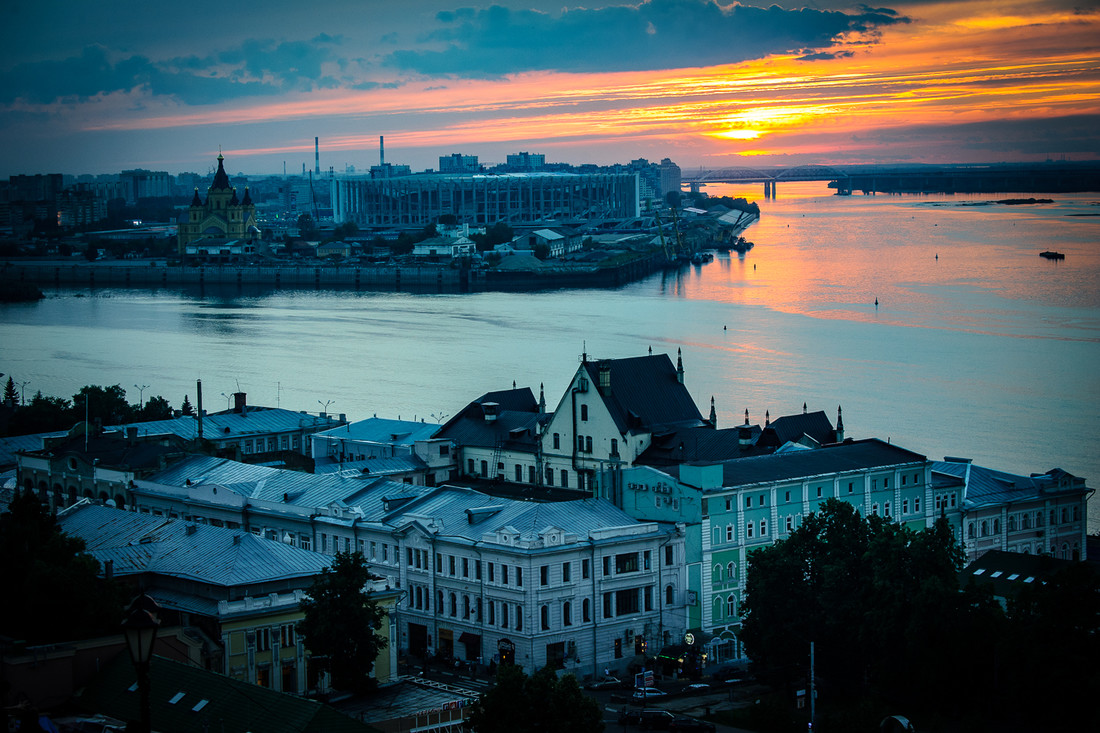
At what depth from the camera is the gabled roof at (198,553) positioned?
1566cm

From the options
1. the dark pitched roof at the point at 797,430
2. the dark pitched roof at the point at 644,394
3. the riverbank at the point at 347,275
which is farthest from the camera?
the riverbank at the point at 347,275

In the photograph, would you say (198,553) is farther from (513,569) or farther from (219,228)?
(219,228)

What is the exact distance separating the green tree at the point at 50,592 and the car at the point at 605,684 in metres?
5.19

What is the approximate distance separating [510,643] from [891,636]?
430cm

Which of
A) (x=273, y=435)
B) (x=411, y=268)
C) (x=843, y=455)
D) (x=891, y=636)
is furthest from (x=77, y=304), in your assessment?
(x=891, y=636)

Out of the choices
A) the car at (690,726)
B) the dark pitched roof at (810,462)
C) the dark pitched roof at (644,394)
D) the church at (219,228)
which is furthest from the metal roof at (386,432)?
the church at (219,228)

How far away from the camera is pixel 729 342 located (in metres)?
49.5

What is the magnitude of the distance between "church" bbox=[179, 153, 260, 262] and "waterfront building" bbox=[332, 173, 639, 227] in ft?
76.2

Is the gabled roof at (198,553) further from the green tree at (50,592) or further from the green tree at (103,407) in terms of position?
the green tree at (103,407)

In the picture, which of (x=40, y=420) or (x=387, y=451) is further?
(x=40, y=420)

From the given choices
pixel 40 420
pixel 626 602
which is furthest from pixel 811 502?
pixel 40 420

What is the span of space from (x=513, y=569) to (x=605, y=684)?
1.66 metres

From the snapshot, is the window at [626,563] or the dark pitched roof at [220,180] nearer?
the window at [626,563]

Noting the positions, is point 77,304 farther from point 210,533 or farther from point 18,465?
point 210,533
